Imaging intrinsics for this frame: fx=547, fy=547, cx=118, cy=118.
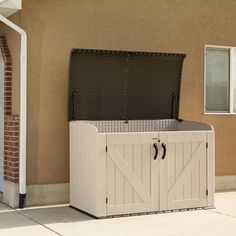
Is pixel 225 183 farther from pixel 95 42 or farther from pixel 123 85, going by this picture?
pixel 95 42

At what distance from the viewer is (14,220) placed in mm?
7848

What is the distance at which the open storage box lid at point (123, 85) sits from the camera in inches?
357

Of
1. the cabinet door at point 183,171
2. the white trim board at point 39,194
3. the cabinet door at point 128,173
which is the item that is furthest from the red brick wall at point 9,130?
the cabinet door at point 183,171

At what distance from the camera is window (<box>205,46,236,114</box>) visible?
34.9ft

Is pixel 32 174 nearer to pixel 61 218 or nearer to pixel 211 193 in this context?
pixel 61 218

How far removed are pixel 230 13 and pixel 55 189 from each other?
4.93m

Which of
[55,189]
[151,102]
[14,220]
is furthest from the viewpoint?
[151,102]

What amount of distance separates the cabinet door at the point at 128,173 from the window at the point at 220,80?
9.34 feet

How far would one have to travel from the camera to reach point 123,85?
9.44m

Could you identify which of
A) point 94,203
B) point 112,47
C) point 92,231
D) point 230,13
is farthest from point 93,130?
point 230,13

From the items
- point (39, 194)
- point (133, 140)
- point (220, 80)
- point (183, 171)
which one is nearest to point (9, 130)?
point (39, 194)

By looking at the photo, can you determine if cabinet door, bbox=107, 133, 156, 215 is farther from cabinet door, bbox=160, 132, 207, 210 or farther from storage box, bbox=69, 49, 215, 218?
cabinet door, bbox=160, 132, 207, 210

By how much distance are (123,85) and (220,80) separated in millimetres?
2373

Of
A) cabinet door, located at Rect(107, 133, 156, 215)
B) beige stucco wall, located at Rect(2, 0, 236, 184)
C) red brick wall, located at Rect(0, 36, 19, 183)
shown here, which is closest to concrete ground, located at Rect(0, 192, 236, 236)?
cabinet door, located at Rect(107, 133, 156, 215)
